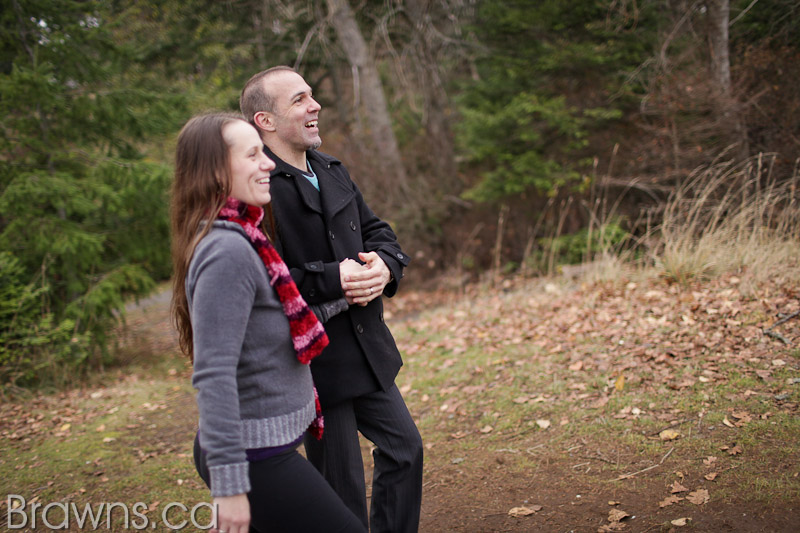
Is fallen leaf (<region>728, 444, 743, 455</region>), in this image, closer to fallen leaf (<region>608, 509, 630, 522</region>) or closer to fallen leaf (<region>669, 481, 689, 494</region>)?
fallen leaf (<region>669, 481, 689, 494</region>)

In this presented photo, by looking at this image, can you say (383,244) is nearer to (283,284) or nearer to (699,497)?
(283,284)

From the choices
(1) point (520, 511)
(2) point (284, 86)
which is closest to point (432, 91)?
(1) point (520, 511)

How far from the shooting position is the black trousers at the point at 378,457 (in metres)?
2.41

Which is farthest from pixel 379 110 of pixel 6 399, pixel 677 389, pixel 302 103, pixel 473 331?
pixel 302 103

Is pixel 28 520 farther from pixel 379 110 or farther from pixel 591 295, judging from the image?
pixel 379 110

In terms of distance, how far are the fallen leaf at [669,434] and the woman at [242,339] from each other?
2559 mm

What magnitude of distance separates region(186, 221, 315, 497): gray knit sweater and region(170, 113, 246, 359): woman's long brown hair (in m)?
0.08

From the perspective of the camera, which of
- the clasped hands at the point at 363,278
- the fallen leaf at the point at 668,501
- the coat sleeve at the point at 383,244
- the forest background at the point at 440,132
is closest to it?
the clasped hands at the point at 363,278

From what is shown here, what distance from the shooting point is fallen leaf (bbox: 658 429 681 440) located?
12.0 feet

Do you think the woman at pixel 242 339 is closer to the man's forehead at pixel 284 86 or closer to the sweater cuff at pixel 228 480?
the sweater cuff at pixel 228 480

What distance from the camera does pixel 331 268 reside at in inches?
88.8

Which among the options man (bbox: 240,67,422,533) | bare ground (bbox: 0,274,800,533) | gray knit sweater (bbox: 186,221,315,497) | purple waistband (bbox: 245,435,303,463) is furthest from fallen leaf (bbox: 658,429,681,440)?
purple waistband (bbox: 245,435,303,463)

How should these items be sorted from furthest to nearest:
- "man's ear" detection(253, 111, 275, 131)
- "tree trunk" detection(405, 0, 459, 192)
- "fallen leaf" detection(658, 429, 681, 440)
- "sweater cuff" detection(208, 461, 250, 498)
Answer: "tree trunk" detection(405, 0, 459, 192)
"fallen leaf" detection(658, 429, 681, 440)
"man's ear" detection(253, 111, 275, 131)
"sweater cuff" detection(208, 461, 250, 498)

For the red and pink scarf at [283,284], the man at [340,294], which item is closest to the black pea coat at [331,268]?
the man at [340,294]
